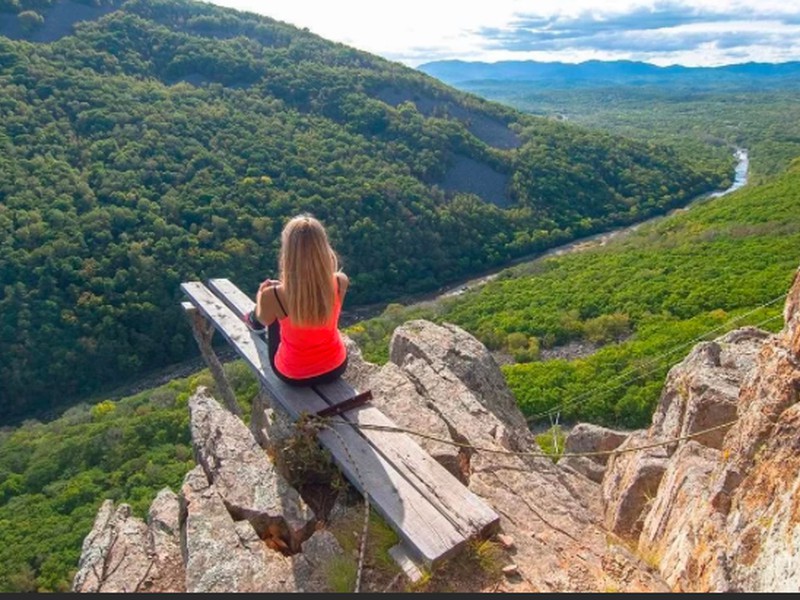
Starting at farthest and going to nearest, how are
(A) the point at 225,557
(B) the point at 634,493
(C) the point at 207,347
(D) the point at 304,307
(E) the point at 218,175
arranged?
(E) the point at 218,175 < (C) the point at 207,347 < (B) the point at 634,493 < (D) the point at 304,307 < (A) the point at 225,557

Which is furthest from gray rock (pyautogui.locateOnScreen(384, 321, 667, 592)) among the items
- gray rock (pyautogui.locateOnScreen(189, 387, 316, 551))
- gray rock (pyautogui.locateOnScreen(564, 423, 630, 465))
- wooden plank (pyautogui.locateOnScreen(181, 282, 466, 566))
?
gray rock (pyautogui.locateOnScreen(564, 423, 630, 465))

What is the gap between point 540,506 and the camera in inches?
212

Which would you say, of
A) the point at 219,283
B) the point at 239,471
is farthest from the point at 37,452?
the point at 239,471

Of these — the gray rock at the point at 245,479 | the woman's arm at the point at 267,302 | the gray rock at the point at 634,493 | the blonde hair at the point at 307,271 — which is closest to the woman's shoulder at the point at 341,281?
the blonde hair at the point at 307,271

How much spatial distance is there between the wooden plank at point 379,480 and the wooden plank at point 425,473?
73 mm

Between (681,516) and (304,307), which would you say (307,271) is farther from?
(681,516)

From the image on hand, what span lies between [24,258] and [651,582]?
5237cm

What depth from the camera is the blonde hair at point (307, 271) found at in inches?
203

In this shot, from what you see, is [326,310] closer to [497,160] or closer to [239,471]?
[239,471]

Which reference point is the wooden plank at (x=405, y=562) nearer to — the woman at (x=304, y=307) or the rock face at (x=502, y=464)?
the rock face at (x=502, y=464)

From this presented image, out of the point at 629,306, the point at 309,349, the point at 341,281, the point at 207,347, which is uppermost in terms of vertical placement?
the point at 341,281

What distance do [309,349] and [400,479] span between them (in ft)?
5.25

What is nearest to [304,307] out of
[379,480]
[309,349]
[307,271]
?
[307,271]

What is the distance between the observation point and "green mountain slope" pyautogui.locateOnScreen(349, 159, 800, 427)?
2603cm
